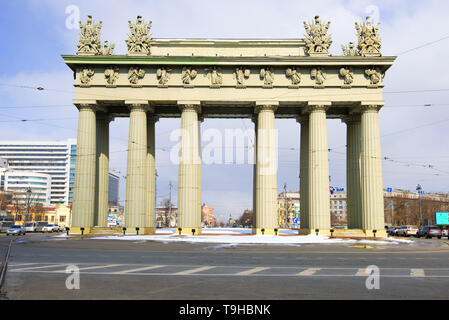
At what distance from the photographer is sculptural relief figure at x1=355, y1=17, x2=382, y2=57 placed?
4562 centimetres

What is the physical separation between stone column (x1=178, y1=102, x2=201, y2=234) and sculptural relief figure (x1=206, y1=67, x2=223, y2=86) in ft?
9.39

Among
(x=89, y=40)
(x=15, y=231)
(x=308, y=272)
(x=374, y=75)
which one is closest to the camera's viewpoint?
(x=308, y=272)

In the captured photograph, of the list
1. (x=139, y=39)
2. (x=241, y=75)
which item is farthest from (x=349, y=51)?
(x=139, y=39)

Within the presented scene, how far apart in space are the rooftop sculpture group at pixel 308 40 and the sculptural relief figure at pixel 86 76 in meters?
2.00

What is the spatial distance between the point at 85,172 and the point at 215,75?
53.0 ft

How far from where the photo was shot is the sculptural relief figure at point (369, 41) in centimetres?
4562

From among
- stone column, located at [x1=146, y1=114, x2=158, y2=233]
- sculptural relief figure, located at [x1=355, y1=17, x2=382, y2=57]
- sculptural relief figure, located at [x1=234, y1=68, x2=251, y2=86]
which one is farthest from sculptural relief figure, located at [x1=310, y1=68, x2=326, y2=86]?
stone column, located at [x1=146, y1=114, x2=158, y2=233]

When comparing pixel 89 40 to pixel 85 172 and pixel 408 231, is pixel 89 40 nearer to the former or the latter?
pixel 85 172

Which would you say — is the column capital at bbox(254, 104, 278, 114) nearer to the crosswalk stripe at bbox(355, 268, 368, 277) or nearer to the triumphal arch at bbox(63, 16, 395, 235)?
the triumphal arch at bbox(63, 16, 395, 235)

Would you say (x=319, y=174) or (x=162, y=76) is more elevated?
(x=162, y=76)

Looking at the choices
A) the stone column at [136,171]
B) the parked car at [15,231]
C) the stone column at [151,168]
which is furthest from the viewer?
the parked car at [15,231]

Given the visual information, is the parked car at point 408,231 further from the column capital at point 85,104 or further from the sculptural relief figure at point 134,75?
the column capital at point 85,104

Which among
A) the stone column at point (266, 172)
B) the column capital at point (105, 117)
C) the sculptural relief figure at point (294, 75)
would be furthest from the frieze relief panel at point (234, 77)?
the column capital at point (105, 117)

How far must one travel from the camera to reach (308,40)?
1820 inches
